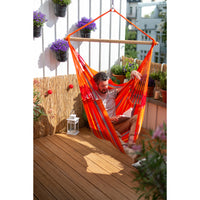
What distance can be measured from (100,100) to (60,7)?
4.12 ft

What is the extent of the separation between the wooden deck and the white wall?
86cm

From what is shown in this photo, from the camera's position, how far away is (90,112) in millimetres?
2412

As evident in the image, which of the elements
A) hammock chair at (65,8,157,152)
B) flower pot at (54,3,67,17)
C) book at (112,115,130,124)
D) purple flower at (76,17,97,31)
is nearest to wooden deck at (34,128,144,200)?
hammock chair at (65,8,157,152)

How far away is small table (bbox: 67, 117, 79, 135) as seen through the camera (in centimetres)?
Answer: 324

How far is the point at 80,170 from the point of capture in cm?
240

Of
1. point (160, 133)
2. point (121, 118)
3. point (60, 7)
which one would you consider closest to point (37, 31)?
point (60, 7)

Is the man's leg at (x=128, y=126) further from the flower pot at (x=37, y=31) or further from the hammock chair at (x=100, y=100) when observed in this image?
the flower pot at (x=37, y=31)

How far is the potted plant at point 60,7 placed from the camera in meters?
2.82

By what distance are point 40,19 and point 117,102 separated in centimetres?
119

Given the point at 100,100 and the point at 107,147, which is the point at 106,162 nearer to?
the point at 107,147

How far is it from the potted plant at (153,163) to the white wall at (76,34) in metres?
2.21
